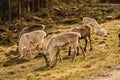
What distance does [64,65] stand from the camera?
49.1ft

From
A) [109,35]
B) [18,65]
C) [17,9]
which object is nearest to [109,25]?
[109,35]

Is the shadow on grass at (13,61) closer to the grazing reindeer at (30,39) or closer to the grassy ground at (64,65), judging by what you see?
the grassy ground at (64,65)

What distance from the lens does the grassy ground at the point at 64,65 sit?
13297 mm

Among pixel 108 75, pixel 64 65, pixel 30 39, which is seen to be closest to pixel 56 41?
pixel 64 65

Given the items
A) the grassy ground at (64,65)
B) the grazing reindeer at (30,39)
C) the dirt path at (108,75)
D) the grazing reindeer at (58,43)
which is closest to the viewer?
the dirt path at (108,75)

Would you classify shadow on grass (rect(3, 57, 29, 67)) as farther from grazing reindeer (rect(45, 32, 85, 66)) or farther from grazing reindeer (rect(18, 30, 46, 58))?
grazing reindeer (rect(45, 32, 85, 66))

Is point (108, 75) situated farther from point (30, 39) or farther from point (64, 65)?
point (30, 39)

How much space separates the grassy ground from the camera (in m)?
13.3

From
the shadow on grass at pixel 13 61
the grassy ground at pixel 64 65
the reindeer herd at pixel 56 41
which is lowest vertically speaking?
the shadow on grass at pixel 13 61

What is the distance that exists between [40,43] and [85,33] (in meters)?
2.62

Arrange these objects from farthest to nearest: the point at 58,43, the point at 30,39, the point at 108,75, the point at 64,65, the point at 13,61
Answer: the point at 30,39, the point at 13,61, the point at 58,43, the point at 64,65, the point at 108,75

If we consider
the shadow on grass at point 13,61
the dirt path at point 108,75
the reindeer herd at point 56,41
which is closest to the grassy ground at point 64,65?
the shadow on grass at point 13,61

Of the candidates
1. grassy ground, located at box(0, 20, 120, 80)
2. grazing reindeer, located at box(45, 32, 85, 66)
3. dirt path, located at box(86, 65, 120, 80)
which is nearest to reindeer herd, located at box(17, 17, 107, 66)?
grazing reindeer, located at box(45, 32, 85, 66)

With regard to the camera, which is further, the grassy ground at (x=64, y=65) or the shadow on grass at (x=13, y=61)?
the shadow on grass at (x=13, y=61)
